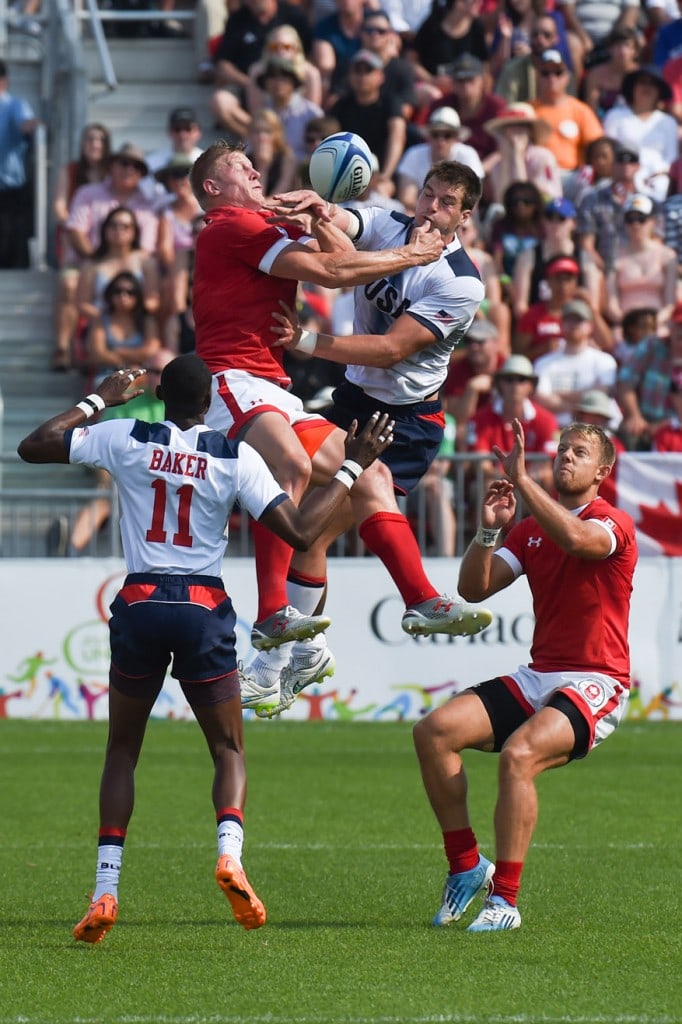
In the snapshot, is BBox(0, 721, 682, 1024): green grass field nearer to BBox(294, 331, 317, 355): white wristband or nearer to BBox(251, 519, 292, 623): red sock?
BBox(251, 519, 292, 623): red sock

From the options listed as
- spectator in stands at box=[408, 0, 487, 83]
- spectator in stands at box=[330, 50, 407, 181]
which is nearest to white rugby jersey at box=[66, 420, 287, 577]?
spectator in stands at box=[330, 50, 407, 181]

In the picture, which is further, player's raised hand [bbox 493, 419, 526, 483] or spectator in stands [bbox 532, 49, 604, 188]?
spectator in stands [bbox 532, 49, 604, 188]

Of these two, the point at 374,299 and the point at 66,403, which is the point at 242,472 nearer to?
the point at 374,299

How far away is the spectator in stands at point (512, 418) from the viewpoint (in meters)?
14.7

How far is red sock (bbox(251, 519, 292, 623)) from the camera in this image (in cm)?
845

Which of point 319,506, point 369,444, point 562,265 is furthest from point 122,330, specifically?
point 319,506

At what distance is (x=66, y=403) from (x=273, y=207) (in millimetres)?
10050

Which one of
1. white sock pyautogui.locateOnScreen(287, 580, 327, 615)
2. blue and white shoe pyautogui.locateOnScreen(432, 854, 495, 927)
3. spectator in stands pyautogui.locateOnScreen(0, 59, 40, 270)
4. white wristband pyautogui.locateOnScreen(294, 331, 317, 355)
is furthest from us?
spectator in stands pyautogui.locateOnScreen(0, 59, 40, 270)

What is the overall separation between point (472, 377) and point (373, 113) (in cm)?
377

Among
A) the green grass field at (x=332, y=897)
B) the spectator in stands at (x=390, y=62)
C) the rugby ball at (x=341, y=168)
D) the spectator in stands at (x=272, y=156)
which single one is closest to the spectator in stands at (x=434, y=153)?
the spectator in stands at (x=390, y=62)

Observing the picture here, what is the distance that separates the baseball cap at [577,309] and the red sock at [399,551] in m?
7.38

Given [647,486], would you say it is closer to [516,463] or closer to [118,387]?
[516,463]

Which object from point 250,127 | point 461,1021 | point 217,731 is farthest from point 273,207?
point 250,127

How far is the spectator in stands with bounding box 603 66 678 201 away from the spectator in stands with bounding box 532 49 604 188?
9.8 inches
